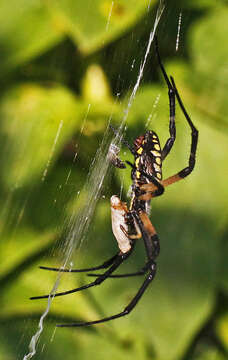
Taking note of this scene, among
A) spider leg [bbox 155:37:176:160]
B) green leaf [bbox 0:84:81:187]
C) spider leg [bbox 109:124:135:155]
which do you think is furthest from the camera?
green leaf [bbox 0:84:81:187]

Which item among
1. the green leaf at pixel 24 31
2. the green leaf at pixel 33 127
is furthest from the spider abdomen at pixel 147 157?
the green leaf at pixel 24 31

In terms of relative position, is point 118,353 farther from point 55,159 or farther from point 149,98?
point 149,98

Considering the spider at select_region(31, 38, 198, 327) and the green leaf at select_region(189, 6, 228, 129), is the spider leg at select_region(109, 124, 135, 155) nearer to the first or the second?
the spider at select_region(31, 38, 198, 327)

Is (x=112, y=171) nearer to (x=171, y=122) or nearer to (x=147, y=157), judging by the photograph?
(x=147, y=157)

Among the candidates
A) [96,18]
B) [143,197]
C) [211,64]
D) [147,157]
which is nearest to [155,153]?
[147,157]

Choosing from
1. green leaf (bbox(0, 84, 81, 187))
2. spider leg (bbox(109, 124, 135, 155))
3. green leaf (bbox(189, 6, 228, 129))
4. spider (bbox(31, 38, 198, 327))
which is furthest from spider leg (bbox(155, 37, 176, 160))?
green leaf (bbox(189, 6, 228, 129))

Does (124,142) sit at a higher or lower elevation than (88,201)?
higher

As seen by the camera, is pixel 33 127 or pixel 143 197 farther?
pixel 33 127
